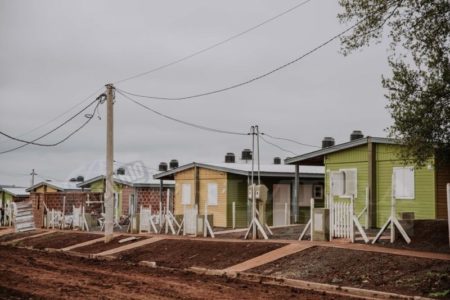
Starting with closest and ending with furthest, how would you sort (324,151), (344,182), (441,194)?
1. (441,194)
2. (344,182)
3. (324,151)

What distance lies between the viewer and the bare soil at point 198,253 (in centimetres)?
1778

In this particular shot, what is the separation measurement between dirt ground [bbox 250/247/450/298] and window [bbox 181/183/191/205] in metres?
18.1

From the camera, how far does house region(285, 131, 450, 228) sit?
73.1 ft

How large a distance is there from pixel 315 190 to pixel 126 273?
1892 cm

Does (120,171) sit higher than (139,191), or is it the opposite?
(120,171)

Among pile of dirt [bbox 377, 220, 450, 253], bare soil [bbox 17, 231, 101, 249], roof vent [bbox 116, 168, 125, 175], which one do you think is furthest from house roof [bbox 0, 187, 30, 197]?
pile of dirt [bbox 377, 220, 450, 253]

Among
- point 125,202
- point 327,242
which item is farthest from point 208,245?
point 125,202

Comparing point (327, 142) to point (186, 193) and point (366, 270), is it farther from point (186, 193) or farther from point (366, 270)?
point (366, 270)

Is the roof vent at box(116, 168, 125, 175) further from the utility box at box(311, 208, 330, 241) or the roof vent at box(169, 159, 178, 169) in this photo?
the utility box at box(311, 208, 330, 241)

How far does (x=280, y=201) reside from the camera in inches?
1303

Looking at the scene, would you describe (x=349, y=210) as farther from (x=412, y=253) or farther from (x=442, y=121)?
(x=442, y=121)

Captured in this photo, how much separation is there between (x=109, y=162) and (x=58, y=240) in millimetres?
5361

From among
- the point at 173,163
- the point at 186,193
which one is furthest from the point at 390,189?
the point at 173,163

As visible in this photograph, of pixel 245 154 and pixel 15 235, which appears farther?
pixel 245 154
